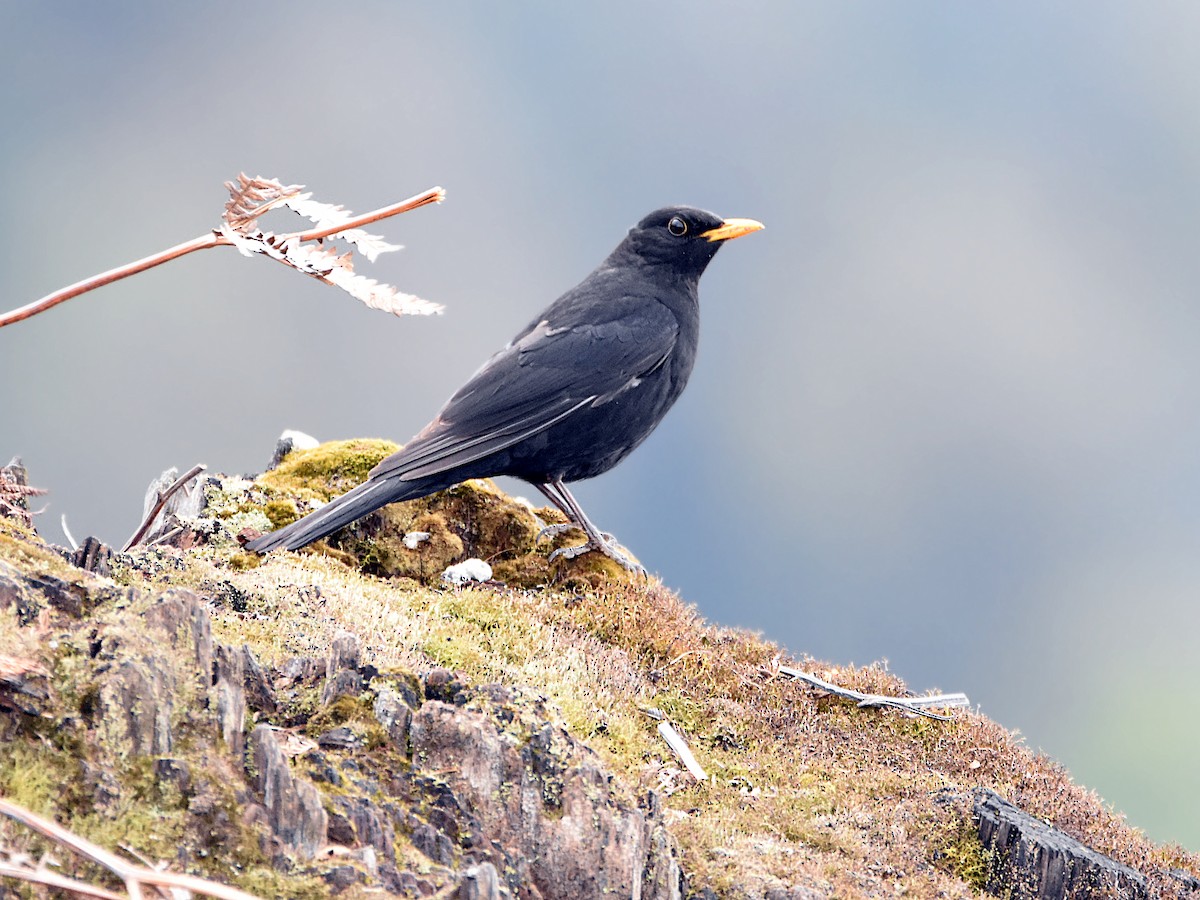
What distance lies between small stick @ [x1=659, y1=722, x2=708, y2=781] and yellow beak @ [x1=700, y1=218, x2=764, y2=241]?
4.52 meters

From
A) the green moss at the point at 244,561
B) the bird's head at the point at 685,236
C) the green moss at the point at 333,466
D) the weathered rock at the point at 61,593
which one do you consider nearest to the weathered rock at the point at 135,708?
the weathered rock at the point at 61,593

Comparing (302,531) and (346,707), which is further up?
(302,531)

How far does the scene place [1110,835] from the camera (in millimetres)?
6371

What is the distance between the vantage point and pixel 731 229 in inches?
370

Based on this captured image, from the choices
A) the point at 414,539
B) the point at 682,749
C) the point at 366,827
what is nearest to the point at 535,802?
the point at 366,827

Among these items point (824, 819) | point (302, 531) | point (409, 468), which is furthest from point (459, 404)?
point (824, 819)

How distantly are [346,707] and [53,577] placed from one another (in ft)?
3.82

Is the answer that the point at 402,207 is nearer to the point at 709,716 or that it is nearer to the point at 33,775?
the point at 33,775

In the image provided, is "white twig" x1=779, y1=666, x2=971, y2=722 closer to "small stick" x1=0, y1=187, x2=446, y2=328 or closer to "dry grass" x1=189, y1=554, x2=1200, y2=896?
"dry grass" x1=189, y1=554, x2=1200, y2=896

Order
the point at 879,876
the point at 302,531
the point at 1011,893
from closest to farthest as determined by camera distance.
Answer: the point at 879,876, the point at 1011,893, the point at 302,531

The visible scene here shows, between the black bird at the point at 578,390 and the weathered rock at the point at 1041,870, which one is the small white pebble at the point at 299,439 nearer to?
the black bird at the point at 578,390

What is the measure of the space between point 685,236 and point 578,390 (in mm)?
1888

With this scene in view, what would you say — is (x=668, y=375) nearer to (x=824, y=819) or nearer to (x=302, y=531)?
(x=302, y=531)

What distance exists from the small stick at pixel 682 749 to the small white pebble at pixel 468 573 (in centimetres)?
229
